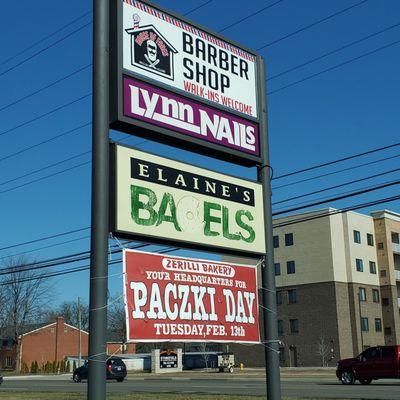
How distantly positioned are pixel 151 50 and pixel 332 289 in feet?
223

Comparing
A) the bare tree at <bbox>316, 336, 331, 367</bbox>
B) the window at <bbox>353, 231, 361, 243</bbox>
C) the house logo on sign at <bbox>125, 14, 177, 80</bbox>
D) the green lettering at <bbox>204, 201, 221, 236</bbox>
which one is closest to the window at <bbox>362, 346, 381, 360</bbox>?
the green lettering at <bbox>204, 201, 221, 236</bbox>

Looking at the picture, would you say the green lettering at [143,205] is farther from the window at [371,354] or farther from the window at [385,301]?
the window at [385,301]

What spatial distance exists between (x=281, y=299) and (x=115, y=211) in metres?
72.2

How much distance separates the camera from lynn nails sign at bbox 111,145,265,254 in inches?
289

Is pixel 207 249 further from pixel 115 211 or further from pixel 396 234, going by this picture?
pixel 396 234

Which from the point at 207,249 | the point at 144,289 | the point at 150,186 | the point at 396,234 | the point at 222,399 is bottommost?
the point at 222,399

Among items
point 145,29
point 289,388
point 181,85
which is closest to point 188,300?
point 181,85

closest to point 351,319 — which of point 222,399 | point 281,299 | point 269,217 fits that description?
point 281,299

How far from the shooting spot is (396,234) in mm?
83438

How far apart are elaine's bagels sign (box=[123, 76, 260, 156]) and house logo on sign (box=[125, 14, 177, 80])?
0.80 feet

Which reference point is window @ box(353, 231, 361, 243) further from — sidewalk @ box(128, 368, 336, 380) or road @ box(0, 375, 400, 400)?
road @ box(0, 375, 400, 400)

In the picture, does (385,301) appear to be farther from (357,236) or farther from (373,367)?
(373,367)

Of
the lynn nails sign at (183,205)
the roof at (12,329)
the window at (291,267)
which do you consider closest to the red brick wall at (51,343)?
the roof at (12,329)

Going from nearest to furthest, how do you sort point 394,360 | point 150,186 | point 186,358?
1. point 150,186
2. point 394,360
3. point 186,358
